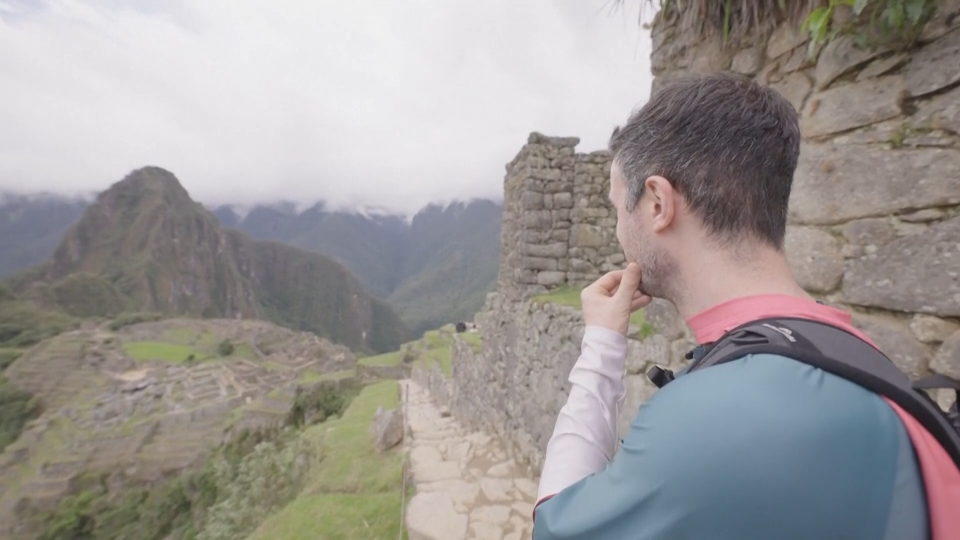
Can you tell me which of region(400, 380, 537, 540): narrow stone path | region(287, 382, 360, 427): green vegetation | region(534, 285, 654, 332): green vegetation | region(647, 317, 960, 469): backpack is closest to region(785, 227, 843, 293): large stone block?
region(647, 317, 960, 469): backpack

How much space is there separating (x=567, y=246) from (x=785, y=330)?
5481mm

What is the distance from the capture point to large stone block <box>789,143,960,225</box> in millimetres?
1465

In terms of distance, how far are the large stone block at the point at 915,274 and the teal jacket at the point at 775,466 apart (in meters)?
→ 1.20

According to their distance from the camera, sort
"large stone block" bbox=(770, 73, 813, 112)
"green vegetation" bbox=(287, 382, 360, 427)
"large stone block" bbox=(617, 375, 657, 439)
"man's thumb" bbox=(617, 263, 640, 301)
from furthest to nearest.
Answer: "green vegetation" bbox=(287, 382, 360, 427)
"large stone block" bbox=(617, 375, 657, 439)
"large stone block" bbox=(770, 73, 813, 112)
"man's thumb" bbox=(617, 263, 640, 301)

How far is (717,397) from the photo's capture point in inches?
26.7

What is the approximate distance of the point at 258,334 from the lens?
183 ft

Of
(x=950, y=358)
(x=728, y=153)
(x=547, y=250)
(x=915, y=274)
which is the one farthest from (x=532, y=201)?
(x=728, y=153)

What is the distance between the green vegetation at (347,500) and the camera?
15.1 feet

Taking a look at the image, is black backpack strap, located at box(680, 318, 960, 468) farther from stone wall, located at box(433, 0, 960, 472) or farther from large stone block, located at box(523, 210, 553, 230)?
large stone block, located at box(523, 210, 553, 230)

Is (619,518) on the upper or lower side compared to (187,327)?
upper

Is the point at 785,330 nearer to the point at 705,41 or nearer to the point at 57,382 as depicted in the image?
the point at 705,41

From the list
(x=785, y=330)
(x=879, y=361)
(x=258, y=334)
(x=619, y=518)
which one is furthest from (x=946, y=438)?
(x=258, y=334)

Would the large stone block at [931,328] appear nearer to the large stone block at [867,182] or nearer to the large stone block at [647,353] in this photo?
the large stone block at [867,182]

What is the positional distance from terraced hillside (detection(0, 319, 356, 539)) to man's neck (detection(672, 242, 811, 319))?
18501 mm
